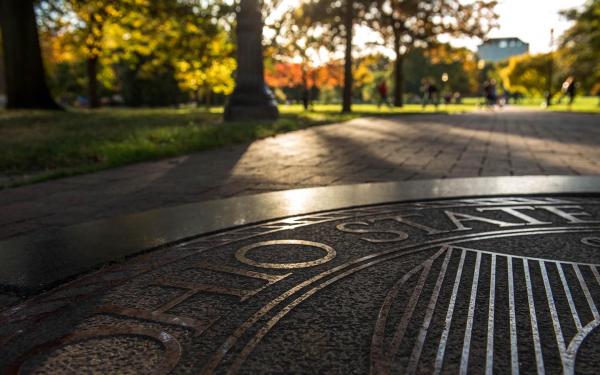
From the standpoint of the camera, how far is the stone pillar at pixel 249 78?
40.2ft

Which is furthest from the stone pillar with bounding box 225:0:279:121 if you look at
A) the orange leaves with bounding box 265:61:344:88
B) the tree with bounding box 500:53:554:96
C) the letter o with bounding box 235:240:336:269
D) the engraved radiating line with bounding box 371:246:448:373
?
the tree with bounding box 500:53:554:96

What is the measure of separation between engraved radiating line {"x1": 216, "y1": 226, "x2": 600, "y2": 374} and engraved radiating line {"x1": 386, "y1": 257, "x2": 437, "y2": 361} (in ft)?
0.83

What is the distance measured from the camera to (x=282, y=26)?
91.9 feet

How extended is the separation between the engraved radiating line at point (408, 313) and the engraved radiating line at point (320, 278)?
25cm

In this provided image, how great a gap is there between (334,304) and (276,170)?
3.90 meters

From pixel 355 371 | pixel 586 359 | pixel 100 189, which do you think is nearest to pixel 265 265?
pixel 355 371

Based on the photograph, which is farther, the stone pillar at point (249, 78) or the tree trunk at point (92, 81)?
the tree trunk at point (92, 81)

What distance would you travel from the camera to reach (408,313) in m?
1.86

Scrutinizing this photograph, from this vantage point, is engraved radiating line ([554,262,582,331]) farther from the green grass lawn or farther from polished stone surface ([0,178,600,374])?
the green grass lawn

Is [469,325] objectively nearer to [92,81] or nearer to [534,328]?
[534,328]

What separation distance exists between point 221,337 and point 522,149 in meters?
7.19

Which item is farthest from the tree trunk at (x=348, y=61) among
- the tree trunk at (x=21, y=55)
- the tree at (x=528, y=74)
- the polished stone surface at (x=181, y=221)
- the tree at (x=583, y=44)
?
the tree at (x=528, y=74)

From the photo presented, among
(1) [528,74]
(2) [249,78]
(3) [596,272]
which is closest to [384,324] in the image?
(3) [596,272]

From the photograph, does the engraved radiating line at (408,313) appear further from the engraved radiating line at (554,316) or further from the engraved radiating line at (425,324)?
the engraved radiating line at (554,316)
